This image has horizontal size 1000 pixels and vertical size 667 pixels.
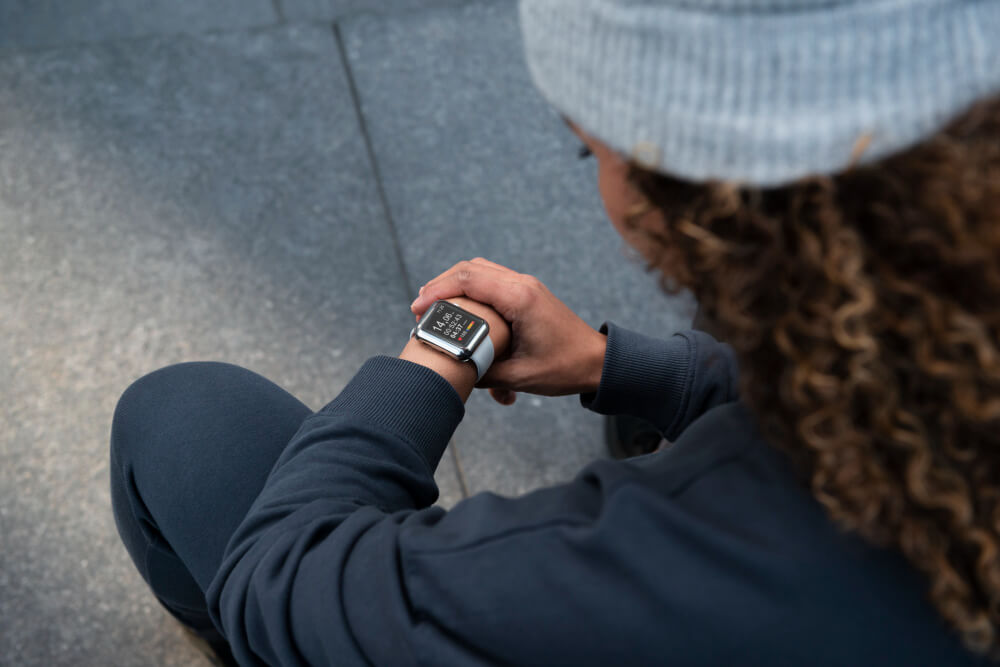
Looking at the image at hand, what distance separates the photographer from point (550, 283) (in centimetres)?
184

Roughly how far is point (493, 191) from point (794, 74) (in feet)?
4.73

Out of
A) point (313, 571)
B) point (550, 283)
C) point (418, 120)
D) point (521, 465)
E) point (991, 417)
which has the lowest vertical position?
point (521, 465)

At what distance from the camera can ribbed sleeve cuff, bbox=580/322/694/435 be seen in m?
1.13

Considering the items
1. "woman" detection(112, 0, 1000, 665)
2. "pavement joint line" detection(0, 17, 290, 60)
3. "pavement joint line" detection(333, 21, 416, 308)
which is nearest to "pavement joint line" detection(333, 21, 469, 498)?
"pavement joint line" detection(333, 21, 416, 308)

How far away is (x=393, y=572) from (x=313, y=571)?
91 mm

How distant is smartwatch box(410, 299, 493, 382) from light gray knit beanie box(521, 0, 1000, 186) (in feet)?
1.65

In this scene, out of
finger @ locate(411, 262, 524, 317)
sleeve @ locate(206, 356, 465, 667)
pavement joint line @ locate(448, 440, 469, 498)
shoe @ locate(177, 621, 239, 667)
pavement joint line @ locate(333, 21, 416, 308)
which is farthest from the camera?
pavement joint line @ locate(333, 21, 416, 308)

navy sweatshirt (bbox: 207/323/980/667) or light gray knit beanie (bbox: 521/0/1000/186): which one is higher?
light gray knit beanie (bbox: 521/0/1000/186)

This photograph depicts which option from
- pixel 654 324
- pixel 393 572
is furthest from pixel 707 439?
pixel 654 324

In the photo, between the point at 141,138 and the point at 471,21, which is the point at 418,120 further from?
the point at 141,138

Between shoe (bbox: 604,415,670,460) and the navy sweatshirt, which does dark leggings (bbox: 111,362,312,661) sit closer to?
the navy sweatshirt

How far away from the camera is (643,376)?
1.13m

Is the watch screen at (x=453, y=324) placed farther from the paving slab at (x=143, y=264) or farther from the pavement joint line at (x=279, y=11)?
the pavement joint line at (x=279, y=11)

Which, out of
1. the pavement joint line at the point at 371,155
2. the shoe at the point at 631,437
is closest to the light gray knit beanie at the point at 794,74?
the shoe at the point at 631,437
